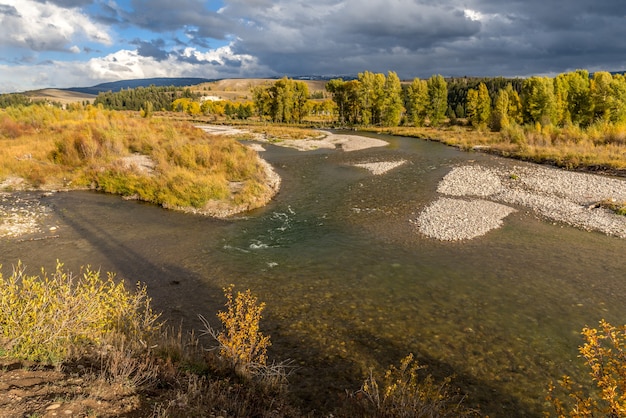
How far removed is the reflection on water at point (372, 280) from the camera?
10266 millimetres

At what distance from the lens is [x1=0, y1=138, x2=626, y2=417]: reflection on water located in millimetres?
10266

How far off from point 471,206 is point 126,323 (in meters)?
21.6

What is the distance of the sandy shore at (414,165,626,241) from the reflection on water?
1.12 m

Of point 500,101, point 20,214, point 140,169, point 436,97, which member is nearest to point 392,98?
point 436,97

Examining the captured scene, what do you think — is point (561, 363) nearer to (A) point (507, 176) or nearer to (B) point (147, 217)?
(B) point (147, 217)

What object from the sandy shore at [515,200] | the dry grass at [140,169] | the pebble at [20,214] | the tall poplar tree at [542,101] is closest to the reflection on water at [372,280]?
the sandy shore at [515,200]

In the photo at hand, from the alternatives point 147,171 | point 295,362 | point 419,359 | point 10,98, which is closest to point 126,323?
point 295,362

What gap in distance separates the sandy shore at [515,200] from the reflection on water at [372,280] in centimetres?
112

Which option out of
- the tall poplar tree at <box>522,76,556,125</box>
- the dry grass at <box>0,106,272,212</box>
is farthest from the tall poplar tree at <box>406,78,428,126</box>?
the dry grass at <box>0,106,272,212</box>

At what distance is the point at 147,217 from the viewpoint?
76.2 ft

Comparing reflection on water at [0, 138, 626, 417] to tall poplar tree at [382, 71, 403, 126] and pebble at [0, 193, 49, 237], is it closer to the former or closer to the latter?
pebble at [0, 193, 49, 237]

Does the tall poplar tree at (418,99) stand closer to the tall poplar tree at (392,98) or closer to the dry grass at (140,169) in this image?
the tall poplar tree at (392,98)

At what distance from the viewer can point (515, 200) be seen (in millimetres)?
25688

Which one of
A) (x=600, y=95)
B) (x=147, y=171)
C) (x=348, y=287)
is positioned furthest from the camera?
(x=600, y=95)
